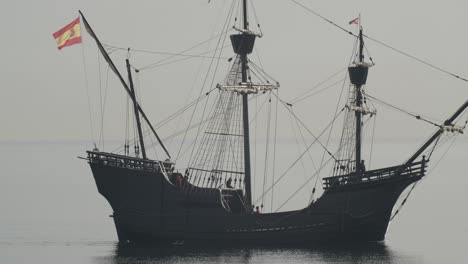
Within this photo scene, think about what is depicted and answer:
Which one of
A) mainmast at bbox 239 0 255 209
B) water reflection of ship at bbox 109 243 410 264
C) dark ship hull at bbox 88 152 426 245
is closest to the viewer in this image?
water reflection of ship at bbox 109 243 410 264

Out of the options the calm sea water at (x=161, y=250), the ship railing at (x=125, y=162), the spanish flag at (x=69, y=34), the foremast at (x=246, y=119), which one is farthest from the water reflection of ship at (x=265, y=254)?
the spanish flag at (x=69, y=34)

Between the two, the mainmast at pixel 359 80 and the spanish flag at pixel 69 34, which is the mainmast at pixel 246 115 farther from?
the spanish flag at pixel 69 34

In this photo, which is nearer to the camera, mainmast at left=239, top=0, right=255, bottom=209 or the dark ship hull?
the dark ship hull

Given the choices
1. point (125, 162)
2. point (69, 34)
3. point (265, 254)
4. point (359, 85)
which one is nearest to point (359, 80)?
point (359, 85)

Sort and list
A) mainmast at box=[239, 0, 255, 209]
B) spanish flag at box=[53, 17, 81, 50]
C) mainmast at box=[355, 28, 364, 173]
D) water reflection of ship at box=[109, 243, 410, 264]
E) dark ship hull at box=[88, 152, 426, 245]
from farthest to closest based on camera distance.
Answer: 1. mainmast at box=[355, 28, 364, 173]
2. mainmast at box=[239, 0, 255, 209]
3. spanish flag at box=[53, 17, 81, 50]
4. dark ship hull at box=[88, 152, 426, 245]
5. water reflection of ship at box=[109, 243, 410, 264]

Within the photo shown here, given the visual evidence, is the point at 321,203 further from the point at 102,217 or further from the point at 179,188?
the point at 102,217

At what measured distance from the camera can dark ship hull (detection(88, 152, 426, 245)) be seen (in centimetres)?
6944

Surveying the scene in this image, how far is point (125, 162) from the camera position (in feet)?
236

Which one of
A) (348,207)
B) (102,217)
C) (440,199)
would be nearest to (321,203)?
(348,207)

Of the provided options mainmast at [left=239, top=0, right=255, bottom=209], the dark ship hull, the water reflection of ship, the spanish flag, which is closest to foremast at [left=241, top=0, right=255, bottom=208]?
mainmast at [left=239, top=0, right=255, bottom=209]

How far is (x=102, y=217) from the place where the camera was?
11350 cm

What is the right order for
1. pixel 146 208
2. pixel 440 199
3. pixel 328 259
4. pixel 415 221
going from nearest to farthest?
pixel 328 259
pixel 146 208
pixel 415 221
pixel 440 199

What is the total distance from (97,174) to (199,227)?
728cm

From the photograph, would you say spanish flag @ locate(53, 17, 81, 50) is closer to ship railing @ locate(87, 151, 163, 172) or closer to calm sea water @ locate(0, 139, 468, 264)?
ship railing @ locate(87, 151, 163, 172)
